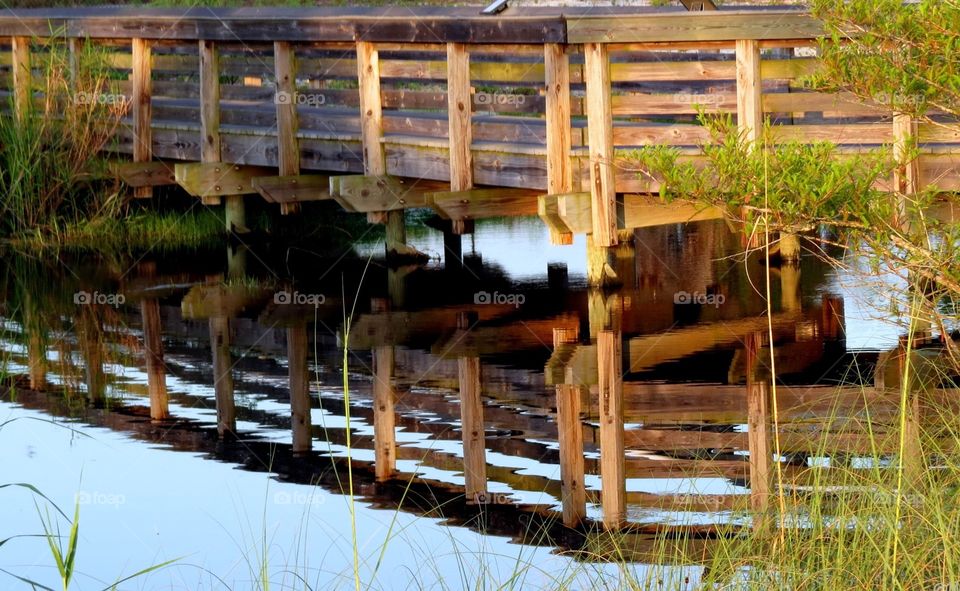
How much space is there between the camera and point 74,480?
681cm

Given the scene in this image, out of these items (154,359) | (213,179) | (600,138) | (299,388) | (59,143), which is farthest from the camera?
(213,179)

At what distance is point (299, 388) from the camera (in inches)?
338

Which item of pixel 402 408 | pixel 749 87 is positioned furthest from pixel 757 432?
pixel 749 87

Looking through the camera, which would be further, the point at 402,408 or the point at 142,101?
the point at 142,101

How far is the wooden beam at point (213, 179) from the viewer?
13695 mm

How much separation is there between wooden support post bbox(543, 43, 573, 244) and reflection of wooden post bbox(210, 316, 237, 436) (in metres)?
2.42

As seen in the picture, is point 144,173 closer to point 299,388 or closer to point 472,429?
point 299,388

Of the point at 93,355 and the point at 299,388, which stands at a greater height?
the point at 93,355

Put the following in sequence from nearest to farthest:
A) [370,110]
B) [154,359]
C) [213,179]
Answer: [154,359]
[370,110]
[213,179]

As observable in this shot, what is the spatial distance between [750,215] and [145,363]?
521 centimetres

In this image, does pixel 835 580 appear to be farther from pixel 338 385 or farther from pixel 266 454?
pixel 338 385

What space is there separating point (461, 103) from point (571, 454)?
502cm

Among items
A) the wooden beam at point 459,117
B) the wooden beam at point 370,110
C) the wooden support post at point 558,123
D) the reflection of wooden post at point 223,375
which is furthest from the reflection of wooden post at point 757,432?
the wooden beam at point 370,110

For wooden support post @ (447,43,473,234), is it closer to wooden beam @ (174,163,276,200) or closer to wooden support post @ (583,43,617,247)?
wooden support post @ (583,43,617,247)
